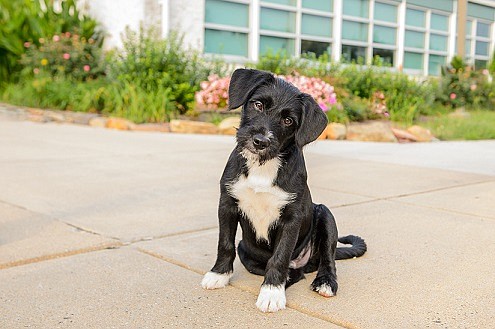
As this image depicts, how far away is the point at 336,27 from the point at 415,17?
383 centimetres

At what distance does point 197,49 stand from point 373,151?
6.26 meters

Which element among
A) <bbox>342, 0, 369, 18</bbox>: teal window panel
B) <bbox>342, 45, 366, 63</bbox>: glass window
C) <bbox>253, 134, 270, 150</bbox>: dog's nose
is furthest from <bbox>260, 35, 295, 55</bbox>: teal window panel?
<bbox>253, 134, 270, 150</bbox>: dog's nose

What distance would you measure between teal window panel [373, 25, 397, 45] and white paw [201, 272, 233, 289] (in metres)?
15.9

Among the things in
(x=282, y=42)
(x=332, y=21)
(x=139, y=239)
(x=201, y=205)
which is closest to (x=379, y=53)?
(x=332, y=21)

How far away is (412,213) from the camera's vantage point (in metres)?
4.65

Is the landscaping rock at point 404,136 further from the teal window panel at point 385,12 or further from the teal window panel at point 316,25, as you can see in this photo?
the teal window panel at point 385,12

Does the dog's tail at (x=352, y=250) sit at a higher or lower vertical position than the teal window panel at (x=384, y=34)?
lower

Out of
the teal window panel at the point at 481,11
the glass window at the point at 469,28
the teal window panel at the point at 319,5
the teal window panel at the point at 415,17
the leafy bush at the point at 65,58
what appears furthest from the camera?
the glass window at the point at 469,28

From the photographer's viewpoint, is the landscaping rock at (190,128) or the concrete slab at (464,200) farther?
the landscaping rock at (190,128)

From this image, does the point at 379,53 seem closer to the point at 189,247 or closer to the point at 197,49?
the point at 197,49

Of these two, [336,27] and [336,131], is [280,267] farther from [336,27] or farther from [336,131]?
[336,27]

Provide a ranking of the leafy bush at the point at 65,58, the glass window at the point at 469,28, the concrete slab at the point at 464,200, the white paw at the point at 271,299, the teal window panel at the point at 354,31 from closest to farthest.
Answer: the white paw at the point at 271,299 → the concrete slab at the point at 464,200 → the leafy bush at the point at 65,58 → the teal window panel at the point at 354,31 → the glass window at the point at 469,28

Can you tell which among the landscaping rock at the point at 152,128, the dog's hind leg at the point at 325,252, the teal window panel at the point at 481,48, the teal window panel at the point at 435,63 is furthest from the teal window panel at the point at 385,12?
the dog's hind leg at the point at 325,252

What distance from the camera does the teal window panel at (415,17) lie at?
734 inches
